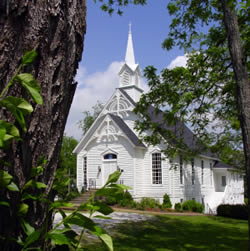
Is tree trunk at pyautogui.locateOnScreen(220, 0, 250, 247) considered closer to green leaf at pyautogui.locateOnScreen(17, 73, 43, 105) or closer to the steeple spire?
green leaf at pyautogui.locateOnScreen(17, 73, 43, 105)

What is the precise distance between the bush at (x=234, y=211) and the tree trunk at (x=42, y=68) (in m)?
20.9

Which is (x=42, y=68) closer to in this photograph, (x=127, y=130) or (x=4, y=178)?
(x=4, y=178)

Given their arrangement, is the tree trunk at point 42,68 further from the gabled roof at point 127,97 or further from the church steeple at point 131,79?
the church steeple at point 131,79

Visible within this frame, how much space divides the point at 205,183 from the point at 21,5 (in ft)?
104

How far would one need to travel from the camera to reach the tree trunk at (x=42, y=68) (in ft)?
A: 3.40

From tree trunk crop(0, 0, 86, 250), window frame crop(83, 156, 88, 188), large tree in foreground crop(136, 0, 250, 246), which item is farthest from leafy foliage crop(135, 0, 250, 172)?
window frame crop(83, 156, 88, 188)

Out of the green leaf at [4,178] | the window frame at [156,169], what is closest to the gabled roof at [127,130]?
the window frame at [156,169]

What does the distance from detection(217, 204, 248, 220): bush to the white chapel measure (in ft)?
12.0

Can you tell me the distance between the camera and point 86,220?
0.89m

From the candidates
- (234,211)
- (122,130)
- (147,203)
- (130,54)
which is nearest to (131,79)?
(130,54)

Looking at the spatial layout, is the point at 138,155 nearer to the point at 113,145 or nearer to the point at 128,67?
the point at 113,145

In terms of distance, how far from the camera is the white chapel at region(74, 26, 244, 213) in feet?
78.3

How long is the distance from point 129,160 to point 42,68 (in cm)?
2321

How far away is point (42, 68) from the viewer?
116 centimetres
